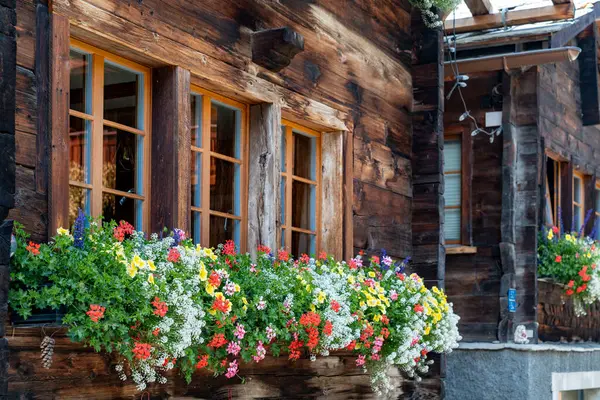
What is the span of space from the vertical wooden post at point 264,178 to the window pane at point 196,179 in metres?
0.42

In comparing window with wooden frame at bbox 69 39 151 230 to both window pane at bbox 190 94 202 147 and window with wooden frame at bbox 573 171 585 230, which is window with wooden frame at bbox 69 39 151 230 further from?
window with wooden frame at bbox 573 171 585 230

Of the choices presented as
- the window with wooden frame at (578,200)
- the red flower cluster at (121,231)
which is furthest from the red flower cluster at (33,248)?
the window with wooden frame at (578,200)

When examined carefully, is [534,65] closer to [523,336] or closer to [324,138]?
[523,336]

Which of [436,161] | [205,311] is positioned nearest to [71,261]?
[205,311]

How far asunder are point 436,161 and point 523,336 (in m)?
2.90

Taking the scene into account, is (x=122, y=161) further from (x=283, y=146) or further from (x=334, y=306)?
(x=283, y=146)

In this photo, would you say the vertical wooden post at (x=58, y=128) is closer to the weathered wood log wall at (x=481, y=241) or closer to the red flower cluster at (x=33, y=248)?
the red flower cluster at (x=33, y=248)

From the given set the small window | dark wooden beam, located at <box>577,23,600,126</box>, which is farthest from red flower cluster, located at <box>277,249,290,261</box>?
dark wooden beam, located at <box>577,23,600,126</box>

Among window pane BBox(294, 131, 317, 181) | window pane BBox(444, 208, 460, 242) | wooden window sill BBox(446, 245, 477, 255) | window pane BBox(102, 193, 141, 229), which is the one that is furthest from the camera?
window pane BBox(444, 208, 460, 242)

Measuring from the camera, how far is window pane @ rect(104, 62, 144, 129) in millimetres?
5055

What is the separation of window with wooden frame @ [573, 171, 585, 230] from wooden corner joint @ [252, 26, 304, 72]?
260 inches

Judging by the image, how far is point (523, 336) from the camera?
9.86 metres

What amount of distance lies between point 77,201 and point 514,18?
18.1 feet

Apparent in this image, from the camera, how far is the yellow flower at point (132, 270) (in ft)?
13.5
